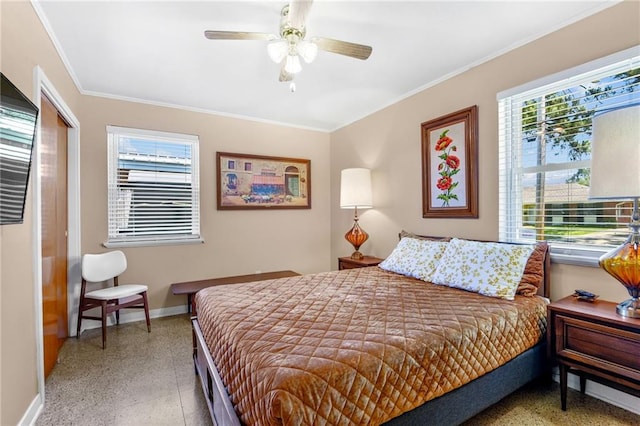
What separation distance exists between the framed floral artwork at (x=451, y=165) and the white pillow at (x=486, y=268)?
1.82 feet

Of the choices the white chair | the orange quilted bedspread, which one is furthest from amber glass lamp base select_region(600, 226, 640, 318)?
the white chair

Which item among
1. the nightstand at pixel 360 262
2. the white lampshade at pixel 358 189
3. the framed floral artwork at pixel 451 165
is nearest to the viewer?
the framed floral artwork at pixel 451 165

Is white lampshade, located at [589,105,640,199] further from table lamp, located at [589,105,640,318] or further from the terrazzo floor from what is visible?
the terrazzo floor

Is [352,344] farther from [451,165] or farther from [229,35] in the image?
[451,165]

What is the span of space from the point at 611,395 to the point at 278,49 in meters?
3.09

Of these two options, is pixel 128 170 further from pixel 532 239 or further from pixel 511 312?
pixel 532 239

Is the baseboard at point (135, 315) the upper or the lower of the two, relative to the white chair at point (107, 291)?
lower

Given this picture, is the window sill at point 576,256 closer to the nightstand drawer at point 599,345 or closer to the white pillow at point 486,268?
the white pillow at point 486,268

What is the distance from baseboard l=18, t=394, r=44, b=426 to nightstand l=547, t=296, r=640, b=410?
10.2 feet

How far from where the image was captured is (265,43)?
2434mm

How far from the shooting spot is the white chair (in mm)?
2924

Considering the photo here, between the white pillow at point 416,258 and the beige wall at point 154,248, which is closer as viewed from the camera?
the beige wall at point 154,248

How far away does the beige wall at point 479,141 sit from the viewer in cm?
206

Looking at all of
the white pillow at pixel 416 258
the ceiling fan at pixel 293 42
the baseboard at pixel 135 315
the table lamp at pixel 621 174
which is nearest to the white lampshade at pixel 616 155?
the table lamp at pixel 621 174
